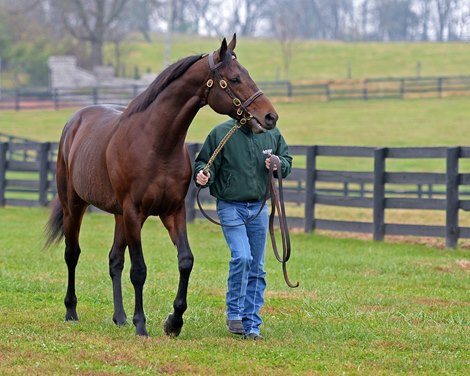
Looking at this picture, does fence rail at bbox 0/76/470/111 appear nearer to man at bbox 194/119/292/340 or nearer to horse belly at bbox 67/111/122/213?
horse belly at bbox 67/111/122/213

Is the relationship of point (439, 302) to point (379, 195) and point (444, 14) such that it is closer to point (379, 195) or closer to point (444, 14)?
point (379, 195)

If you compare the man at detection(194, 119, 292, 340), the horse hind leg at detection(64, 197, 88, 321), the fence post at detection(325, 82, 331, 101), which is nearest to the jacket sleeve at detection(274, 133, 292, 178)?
the man at detection(194, 119, 292, 340)

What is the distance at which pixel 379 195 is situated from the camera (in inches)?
584

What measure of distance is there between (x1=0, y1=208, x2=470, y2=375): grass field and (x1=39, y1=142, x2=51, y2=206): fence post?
6481mm

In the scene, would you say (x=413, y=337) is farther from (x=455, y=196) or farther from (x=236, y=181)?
(x=455, y=196)

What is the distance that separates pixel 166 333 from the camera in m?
7.29

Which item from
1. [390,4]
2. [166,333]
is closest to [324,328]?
[166,333]

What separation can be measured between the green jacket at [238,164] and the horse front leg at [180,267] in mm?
370

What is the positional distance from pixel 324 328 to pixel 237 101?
194 centimetres

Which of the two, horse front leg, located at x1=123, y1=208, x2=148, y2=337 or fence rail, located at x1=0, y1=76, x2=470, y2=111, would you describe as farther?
fence rail, located at x1=0, y1=76, x2=470, y2=111

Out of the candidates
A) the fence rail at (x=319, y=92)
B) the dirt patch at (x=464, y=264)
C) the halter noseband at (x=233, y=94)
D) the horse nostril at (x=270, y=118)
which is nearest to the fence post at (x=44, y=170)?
the dirt patch at (x=464, y=264)

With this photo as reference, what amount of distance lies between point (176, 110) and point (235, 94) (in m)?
0.59

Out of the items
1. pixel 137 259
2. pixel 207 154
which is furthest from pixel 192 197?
pixel 207 154

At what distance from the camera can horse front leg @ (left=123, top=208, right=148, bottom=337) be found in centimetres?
733
